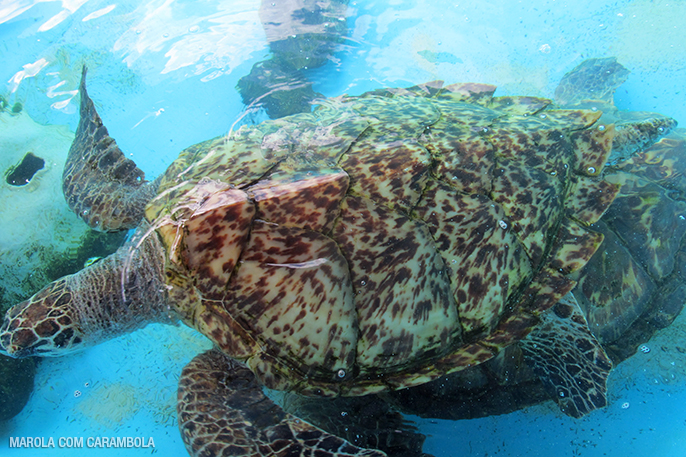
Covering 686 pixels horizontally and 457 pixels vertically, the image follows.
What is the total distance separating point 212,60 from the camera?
17.2 feet

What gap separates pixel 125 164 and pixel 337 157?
2441 millimetres

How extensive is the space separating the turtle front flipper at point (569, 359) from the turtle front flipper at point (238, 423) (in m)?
1.60

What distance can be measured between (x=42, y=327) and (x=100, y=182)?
1540 millimetres

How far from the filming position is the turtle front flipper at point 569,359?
2664 millimetres

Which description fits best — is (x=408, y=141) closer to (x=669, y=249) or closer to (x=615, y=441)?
(x=669, y=249)

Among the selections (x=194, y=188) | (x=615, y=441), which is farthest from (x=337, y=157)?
(x=615, y=441)

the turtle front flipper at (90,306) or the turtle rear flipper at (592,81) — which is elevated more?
the turtle front flipper at (90,306)

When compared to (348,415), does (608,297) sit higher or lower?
higher

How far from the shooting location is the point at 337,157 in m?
2.35

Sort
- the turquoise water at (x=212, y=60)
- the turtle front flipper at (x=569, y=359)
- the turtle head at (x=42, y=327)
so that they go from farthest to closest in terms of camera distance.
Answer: the turquoise water at (x=212, y=60) < the turtle front flipper at (x=569, y=359) < the turtle head at (x=42, y=327)

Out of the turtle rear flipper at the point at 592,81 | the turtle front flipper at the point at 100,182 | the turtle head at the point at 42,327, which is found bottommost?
the turtle rear flipper at the point at 592,81

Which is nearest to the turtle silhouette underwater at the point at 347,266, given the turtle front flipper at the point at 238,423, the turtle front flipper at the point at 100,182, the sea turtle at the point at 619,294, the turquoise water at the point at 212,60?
the turtle front flipper at the point at 238,423

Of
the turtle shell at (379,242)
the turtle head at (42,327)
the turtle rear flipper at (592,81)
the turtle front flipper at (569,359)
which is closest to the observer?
the turtle shell at (379,242)

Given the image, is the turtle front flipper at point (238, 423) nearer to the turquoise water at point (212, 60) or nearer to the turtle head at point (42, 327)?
the turtle head at point (42, 327)
